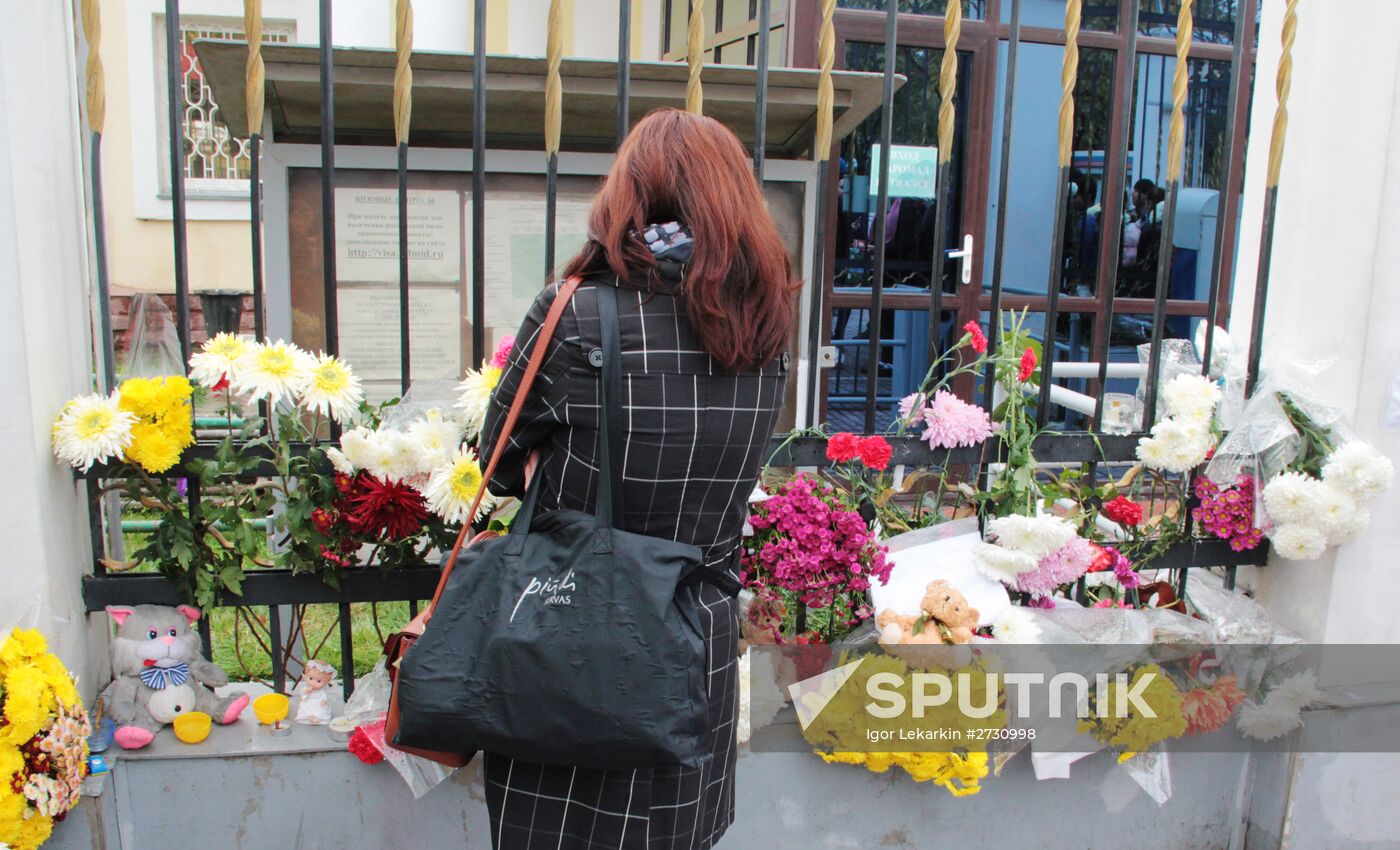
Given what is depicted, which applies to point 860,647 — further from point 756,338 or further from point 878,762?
point 756,338

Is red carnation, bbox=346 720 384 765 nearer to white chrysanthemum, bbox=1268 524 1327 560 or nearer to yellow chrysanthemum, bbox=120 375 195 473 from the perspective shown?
yellow chrysanthemum, bbox=120 375 195 473

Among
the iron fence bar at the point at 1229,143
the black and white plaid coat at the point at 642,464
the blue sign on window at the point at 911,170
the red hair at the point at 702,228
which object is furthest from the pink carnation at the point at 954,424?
the blue sign on window at the point at 911,170

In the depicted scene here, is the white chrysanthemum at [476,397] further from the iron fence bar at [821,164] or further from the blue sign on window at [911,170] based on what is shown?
the blue sign on window at [911,170]

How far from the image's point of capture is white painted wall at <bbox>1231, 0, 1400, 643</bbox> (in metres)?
2.58

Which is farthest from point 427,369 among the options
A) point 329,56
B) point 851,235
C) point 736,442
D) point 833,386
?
point 833,386

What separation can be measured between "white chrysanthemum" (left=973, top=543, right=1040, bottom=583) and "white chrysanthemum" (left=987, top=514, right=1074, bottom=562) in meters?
0.02

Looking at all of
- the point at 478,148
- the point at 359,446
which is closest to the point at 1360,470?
the point at 478,148

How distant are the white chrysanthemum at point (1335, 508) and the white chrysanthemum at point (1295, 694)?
425 mm

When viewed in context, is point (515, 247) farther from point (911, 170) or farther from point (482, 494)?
point (911, 170)

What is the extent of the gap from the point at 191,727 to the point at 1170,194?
2.57 m

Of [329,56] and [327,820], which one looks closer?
[329,56]

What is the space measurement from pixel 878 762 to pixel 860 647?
0.26m

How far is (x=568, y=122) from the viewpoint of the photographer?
3.67 m

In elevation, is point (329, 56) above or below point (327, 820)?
above
